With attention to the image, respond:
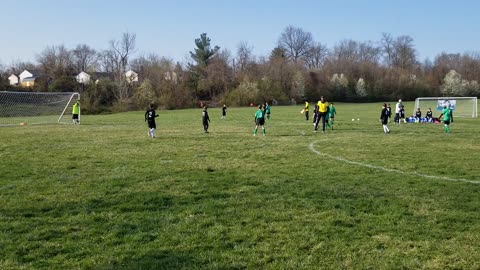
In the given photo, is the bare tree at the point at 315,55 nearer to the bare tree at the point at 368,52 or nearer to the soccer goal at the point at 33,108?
the bare tree at the point at 368,52

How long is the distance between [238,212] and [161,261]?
7.71 ft

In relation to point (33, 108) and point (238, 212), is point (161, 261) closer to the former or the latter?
point (238, 212)

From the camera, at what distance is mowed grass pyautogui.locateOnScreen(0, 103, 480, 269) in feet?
17.8

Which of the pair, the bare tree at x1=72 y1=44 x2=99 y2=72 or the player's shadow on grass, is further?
the bare tree at x1=72 y1=44 x2=99 y2=72

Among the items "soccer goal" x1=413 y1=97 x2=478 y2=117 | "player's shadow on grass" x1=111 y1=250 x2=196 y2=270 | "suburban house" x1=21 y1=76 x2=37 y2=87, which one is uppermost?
"suburban house" x1=21 y1=76 x2=37 y2=87

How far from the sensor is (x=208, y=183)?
986 centimetres

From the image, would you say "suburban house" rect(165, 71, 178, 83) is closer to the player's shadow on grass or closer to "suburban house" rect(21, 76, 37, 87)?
"suburban house" rect(21, 76, 37, 87)

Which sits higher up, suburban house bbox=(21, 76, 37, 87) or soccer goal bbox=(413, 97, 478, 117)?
suburban house bbox=(21, 76, 37, 87)

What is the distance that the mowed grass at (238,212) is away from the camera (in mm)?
→ 5414

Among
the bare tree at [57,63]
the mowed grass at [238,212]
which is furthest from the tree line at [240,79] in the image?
the mowed grass at [238,212]

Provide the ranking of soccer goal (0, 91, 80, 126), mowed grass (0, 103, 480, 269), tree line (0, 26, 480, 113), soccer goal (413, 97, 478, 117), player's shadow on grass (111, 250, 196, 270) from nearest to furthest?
player's shadow on grass (111, 250, 196, 270), mowed grass (0, 103, 480, 269), soccer goal (0, 91, 80, 126), soccer goal (413, 97, 478, 117), tree line (0, 26, 480, 113)

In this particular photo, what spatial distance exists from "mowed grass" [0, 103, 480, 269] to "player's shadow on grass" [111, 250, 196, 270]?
0.02 metres

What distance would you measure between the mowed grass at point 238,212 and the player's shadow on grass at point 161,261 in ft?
0.08

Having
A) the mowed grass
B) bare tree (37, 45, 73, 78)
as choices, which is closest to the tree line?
bare tree (37, 45, 73, 78)
